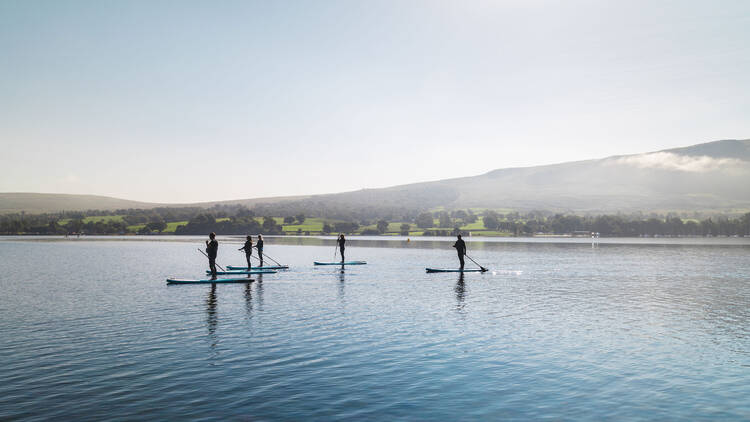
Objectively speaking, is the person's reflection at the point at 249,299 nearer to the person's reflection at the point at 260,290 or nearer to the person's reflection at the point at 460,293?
the person's reflection at the point at 260,290

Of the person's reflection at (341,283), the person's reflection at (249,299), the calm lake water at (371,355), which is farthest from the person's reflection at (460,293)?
the person's reflection at (249,299)

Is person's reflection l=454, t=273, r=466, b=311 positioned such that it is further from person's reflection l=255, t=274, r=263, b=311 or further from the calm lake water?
person's reflection l=255, t=274, r=263, b=311

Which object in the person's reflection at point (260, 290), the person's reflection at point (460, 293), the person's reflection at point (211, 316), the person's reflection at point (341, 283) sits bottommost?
the person's reflection at point (460, 293)

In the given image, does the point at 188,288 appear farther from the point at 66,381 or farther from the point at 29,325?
the point at 66,381

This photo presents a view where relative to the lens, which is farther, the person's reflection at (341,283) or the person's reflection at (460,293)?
the person's reflection at (341,283)

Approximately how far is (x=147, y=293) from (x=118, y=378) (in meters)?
21.4

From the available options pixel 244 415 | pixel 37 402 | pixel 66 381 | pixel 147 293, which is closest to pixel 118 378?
pixel 66 381

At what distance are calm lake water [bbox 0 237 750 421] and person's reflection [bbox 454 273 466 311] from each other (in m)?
0.13

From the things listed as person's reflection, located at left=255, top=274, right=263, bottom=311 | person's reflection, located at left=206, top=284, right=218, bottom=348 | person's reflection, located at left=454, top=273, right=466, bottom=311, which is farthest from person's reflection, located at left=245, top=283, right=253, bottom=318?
person's reflection, located at left=454, top=273, right=466, bottom=311

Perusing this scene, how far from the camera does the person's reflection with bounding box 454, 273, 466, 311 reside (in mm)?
29453

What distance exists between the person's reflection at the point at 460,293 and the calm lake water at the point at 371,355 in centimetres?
13

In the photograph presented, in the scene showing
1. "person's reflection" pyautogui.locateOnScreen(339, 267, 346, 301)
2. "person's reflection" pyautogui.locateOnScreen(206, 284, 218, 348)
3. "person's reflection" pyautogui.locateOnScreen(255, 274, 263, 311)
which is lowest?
"person's reflection" pyautogui.locateOnScreen(339, 267, 346, 301)

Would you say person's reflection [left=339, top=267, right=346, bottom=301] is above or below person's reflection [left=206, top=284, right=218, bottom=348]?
below

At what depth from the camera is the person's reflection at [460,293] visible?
29453 mm
